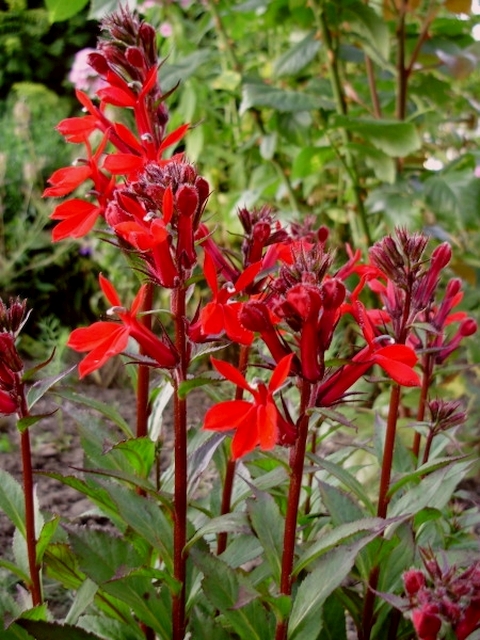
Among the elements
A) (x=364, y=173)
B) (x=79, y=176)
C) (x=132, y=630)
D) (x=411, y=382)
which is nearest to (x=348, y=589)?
(x=132, y=630)

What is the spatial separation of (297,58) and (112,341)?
1305 mm

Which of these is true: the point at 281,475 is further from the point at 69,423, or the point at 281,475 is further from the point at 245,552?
the point at 69,423

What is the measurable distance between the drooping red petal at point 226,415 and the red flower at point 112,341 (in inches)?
3.8

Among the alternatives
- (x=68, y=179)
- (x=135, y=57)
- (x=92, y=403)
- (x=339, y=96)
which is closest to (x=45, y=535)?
(x=92, y=403)

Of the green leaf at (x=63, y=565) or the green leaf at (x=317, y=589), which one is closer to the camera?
the green leaf at (x=317, y=589)

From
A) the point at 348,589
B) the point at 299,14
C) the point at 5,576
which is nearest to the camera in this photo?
the point at 348,589

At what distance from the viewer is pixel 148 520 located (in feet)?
2.41

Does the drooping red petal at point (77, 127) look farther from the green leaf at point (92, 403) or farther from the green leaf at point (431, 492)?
the green leaf at point (431, 492)

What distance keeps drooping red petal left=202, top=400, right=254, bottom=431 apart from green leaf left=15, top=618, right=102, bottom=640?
30 centimetres

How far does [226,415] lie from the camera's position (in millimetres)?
545

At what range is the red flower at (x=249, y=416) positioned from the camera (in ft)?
1.73

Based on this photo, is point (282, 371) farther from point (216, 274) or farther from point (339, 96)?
point (339, 96)

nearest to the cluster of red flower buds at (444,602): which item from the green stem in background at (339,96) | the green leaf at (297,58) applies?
the green stem in background at (339,96)

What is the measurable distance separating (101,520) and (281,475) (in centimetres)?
95
